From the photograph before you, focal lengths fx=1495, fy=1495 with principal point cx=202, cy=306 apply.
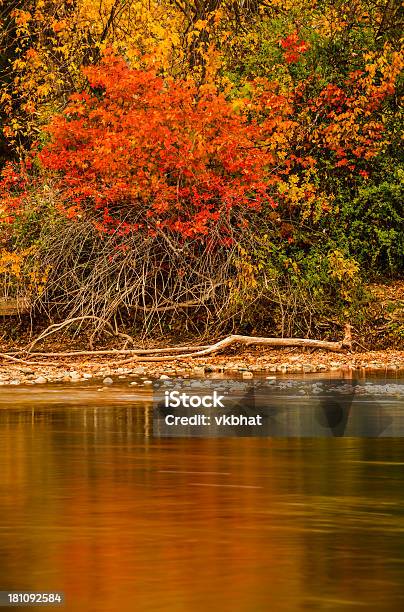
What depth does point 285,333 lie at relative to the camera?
25.7 meters

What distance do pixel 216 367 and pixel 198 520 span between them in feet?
43.4

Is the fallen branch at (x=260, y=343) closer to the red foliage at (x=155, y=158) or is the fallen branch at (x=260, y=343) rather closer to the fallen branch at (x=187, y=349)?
the fallen branch at (x=187, y=349)

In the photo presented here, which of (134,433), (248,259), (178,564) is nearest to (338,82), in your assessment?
(248,259)

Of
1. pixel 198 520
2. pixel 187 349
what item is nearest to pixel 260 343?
pixel 187 349

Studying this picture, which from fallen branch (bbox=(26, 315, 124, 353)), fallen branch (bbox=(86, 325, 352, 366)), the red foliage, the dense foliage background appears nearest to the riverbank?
fallen branch (bbox=(86, 325, 352, 366))

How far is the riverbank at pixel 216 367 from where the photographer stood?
21969mm

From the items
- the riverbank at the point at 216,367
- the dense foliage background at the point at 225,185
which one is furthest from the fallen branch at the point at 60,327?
the riverbank at the point at 216,367

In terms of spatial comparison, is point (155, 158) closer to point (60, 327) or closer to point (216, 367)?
point (60, 327)

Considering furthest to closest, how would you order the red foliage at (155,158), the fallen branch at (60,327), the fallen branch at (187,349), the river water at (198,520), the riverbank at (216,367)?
the red foliage at (155,158), the fallen branch at (60,327), the fallen branch at (187,349), the riverbank at (216,367), the river water at (198,520)

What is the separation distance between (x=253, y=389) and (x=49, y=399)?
2.78 meters

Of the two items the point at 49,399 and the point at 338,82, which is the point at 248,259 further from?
the point at 49,399

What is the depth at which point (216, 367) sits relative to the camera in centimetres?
2328

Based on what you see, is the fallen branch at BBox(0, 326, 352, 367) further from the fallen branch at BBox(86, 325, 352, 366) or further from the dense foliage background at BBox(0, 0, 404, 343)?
the dense foliage background at BBox(0, 0, 404, 343)

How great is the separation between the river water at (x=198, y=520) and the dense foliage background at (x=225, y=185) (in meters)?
9.78
